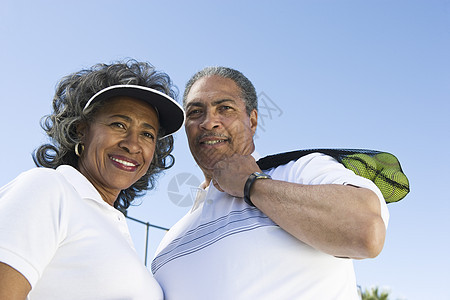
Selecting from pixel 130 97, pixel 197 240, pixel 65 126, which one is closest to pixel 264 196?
pixel 197 240

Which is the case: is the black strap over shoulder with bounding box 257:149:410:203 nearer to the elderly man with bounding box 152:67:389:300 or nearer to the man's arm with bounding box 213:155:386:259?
the elderly man with bounding box 152:67:389:300

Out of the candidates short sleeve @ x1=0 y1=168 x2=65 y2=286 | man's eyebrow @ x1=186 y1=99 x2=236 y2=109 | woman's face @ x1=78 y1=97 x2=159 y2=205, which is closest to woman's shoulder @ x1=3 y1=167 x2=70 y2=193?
short sleeve @ x1=0 y1=168 x2=65 y2=286

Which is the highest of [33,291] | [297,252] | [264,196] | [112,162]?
[112,162]

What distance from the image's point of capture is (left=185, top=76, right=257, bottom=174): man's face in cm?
311

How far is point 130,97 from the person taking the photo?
2.68 m

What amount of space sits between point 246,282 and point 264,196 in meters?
0.42

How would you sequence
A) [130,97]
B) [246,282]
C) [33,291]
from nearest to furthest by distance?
[33,291] < [246,282] < [130,97]

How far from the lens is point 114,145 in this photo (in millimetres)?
2584

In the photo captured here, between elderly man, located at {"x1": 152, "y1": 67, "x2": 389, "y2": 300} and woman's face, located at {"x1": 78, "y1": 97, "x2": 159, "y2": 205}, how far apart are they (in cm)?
48

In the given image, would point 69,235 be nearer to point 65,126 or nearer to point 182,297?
point 182,297

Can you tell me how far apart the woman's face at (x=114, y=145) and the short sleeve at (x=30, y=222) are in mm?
654

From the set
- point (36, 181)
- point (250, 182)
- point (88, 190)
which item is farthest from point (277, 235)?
point (36, 181)

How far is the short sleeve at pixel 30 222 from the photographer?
65.2 inches

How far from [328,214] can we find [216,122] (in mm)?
1289
